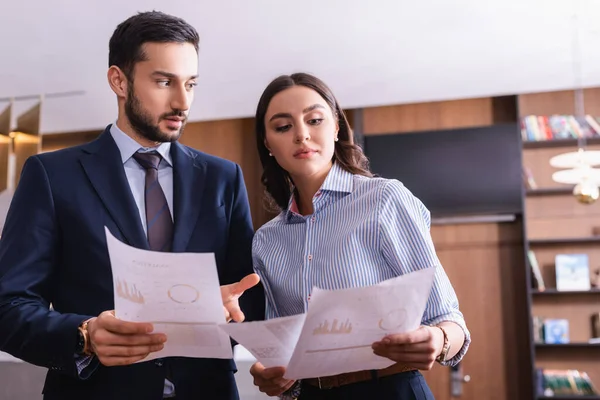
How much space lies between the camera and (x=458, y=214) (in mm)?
6477

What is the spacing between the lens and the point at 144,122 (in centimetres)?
164

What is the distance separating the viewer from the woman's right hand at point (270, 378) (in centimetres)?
139

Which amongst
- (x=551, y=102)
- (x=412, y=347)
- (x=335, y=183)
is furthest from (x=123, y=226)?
(x=551, y=102)

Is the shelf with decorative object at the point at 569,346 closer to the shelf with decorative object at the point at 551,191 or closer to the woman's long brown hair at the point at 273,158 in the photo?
the shelf with decorative object at the point at 551,191

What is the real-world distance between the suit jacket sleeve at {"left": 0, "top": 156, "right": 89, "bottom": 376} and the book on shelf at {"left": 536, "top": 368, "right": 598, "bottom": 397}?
5.28 metres

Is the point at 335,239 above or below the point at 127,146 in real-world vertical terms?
below

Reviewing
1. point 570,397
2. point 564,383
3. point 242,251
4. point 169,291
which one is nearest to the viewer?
point 169,291

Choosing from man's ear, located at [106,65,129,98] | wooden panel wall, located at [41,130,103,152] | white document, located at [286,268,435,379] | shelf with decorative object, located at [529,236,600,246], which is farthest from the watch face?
wooden panel wall, located at [41,130,103,152]

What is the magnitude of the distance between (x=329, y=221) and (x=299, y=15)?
3308 millimetres

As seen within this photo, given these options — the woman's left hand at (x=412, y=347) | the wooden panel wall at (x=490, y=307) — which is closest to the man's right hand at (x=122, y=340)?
the woman's left hand at (x=412, y=347)

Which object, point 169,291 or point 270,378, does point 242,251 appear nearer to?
point 270,378

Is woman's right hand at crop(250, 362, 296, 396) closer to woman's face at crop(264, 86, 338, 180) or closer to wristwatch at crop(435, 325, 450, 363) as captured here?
wristwatch at crop(435, 325, 450, 363)

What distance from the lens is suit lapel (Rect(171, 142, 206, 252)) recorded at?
1.56 m

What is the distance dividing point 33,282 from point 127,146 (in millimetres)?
406
